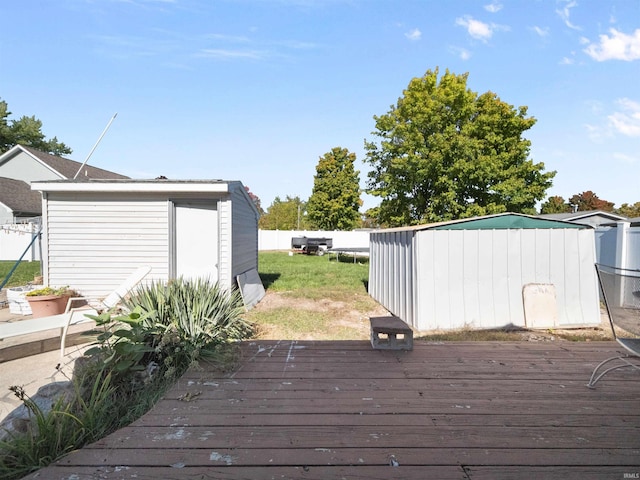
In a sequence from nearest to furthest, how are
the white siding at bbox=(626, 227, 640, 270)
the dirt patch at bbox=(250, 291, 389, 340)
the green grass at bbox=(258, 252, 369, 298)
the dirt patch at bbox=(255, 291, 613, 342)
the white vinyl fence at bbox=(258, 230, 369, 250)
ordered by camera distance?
the dirt patch at bbox=(255, 291, 613, 342) → the dirt patch at bbox=(250, 291, 389, 340) → the white siding at bbox=(626, 227, 640, 270) → the green grass at bbox=(258, 252, 369, 298) → the white vinyl fence at bbox=(258, 230, 369, 250)

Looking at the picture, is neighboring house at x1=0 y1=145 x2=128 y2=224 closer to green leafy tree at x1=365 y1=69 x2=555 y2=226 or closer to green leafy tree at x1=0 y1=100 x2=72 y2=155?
green leafy tree at x1=0 y1=100 x2=72 y2=155

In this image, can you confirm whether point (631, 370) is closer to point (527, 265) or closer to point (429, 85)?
point (527, 265)

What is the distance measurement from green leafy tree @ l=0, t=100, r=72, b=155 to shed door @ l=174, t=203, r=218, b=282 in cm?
2906

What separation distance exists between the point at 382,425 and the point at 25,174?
26105 mm

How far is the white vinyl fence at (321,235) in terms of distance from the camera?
93.4 ft

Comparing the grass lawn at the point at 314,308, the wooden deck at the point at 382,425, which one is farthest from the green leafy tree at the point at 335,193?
the wooden deck at the point at 382,425

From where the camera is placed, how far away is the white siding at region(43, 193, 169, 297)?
7.27 meters

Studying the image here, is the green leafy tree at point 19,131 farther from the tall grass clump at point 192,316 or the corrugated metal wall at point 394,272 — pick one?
the tall grass clump at point 192,316

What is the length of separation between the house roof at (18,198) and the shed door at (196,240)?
16.5 meters

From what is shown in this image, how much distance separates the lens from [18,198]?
62.1 feet

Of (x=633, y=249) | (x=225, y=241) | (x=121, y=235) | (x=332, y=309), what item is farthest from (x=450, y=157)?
(x=121, y=235)

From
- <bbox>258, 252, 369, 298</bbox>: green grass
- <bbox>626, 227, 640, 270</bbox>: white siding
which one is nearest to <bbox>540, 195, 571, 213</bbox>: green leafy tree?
<bbox>258, 252, 369, 298</bbox>: green grass

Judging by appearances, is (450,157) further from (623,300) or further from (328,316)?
(623,300)

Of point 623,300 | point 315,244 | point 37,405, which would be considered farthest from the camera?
point 315,244
